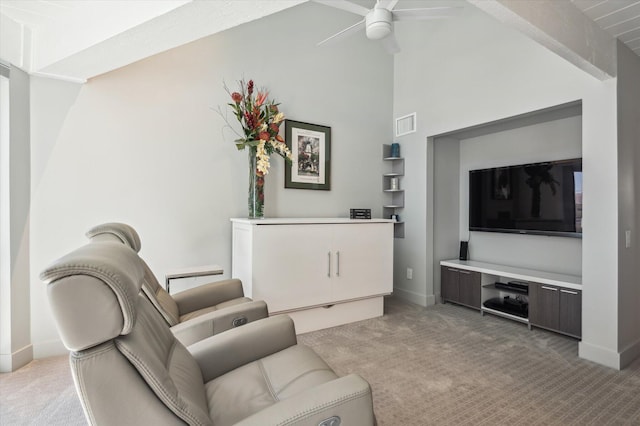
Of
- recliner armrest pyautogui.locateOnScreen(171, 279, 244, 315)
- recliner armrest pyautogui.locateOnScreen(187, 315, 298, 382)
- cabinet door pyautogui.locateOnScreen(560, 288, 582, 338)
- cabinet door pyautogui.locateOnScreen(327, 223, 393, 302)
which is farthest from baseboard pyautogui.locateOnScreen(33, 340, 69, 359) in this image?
cabinet door pyautogui.locateOnScreen(560, 288, 582, 338)

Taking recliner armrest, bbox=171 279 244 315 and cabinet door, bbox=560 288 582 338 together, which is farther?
cabinet door, bbox=560 288 582 338

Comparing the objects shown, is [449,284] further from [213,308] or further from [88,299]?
[88,299]

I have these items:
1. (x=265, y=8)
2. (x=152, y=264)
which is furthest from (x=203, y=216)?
(x=265, y=8)

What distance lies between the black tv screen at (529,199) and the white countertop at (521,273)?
0.41 m

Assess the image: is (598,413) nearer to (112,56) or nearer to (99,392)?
(99,392)

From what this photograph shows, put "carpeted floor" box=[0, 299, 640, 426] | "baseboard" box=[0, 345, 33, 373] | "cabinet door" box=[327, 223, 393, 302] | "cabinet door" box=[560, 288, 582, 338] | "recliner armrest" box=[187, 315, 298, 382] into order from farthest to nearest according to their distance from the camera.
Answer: "cabinet door" box=[327, 223, 393, 302] < "cabinet door" box=[560, 288, 582, 338] < "baseboard" box=[0, 345, 33, 373] < "carpeted floor" box=[0, 299, 640, 426] < "recliner armrest" box=[187, 315, 298, 382]

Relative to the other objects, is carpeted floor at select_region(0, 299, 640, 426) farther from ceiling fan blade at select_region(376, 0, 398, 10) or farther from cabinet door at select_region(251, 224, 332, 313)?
ceiling fan blade at select_region(376, 0, 398, 10)

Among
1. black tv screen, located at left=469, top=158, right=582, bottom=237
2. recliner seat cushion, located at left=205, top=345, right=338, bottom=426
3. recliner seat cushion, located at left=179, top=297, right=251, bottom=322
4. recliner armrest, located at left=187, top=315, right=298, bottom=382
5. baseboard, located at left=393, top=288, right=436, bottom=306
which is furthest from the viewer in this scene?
baseboard, located at left=393, top=288, right=436, bottom=306

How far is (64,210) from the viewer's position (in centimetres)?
264

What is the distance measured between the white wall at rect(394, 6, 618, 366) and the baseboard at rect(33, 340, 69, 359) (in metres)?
3.64

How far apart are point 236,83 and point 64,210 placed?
6.27ft

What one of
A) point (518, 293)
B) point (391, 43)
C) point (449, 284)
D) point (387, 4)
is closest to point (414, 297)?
point (449, 284)

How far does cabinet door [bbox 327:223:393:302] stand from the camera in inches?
132

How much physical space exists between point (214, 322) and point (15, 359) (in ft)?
5.76
